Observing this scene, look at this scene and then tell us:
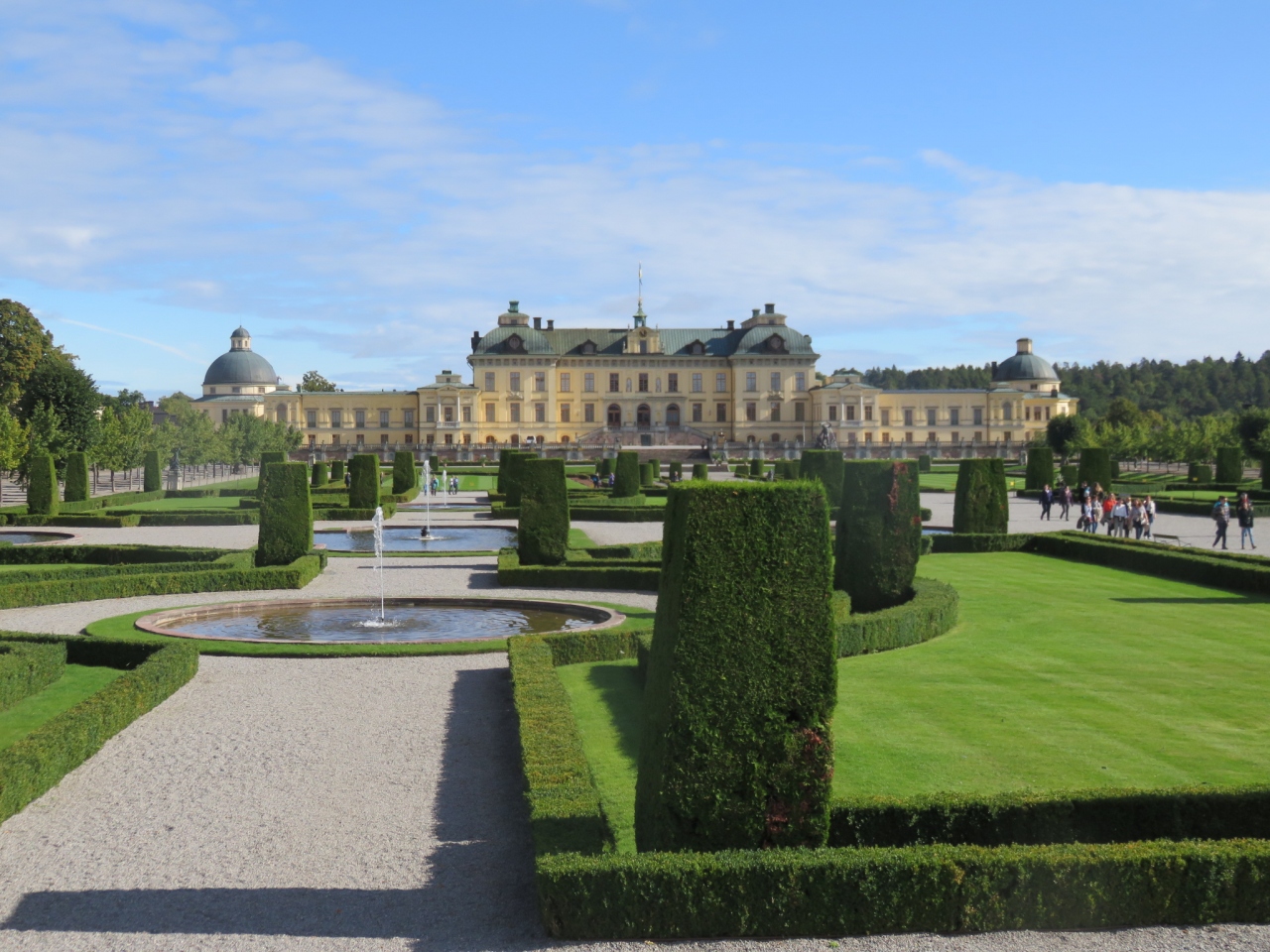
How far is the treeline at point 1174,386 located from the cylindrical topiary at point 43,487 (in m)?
74.7

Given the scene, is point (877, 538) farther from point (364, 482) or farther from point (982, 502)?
point (364, 482)

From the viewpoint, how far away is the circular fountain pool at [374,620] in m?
12.7

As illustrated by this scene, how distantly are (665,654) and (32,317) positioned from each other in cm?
5290

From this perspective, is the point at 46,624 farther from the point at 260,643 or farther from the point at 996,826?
the point at 996,826

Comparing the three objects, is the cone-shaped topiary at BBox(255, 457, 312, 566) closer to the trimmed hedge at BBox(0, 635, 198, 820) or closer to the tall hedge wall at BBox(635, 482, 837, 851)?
the trimmed hedge at BBox(0, 635, 198, 820)

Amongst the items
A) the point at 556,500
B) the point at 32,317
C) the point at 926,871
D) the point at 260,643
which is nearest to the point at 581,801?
the point at 926,871

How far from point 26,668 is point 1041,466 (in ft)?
108

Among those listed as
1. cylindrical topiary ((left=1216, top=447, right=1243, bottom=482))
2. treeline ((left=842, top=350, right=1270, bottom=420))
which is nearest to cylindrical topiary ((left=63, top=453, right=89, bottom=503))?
cylindrical topiary ((left=1216, top=447, right=1243, bottom=482))

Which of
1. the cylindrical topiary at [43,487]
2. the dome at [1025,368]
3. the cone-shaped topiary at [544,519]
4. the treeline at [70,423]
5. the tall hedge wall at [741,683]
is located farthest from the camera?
the dome at [1025,368]

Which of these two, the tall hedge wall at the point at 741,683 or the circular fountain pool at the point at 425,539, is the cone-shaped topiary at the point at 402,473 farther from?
the tall hedge wall at the point at 741,683

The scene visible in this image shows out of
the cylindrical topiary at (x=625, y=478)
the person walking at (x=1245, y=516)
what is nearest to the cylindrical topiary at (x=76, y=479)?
the cylindrical topiary at (x=625, y=478)

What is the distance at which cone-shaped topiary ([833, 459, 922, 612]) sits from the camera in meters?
13.6

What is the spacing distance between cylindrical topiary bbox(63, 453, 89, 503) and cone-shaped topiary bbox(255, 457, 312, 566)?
14966 millimetres

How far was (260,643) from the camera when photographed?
37.7ft
